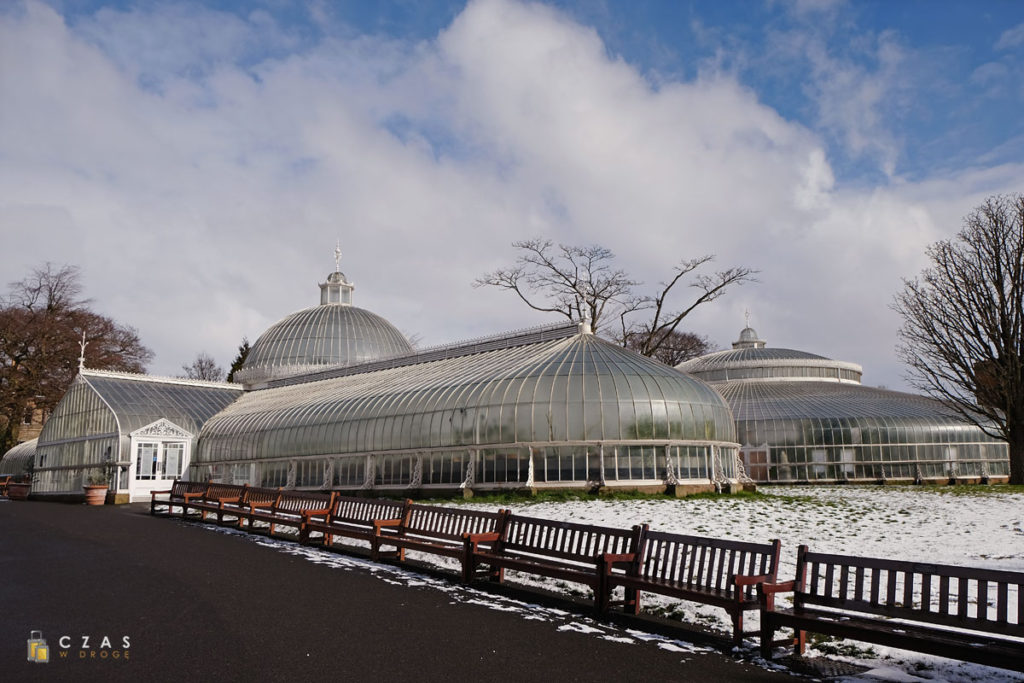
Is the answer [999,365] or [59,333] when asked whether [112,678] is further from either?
[59,333]

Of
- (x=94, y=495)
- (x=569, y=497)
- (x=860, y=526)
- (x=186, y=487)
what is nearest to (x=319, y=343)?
(x=94, y=495)

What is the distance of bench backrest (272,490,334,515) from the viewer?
1858 cm

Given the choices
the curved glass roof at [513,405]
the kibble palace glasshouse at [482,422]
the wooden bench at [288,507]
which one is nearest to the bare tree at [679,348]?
the kibble palace glasshouse at [482,422]

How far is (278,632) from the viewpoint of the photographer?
8555mm

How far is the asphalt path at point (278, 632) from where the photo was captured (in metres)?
7.10

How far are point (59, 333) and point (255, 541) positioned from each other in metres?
43.8

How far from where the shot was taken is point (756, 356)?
54344mm

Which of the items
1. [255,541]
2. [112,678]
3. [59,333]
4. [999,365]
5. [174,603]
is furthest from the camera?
[59,333]

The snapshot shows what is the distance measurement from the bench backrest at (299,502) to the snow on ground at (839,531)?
301 centimetres

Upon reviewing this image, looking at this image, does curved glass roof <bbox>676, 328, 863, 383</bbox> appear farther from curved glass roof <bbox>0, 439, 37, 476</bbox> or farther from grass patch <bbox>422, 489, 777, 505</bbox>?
curved glass roof <bbox>0, 439, 37, 476</bbox>

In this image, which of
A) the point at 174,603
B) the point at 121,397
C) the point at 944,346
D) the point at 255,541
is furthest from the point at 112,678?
the point at 121,397

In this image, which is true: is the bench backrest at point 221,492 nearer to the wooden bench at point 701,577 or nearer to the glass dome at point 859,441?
the wooden bench at point 701,577
